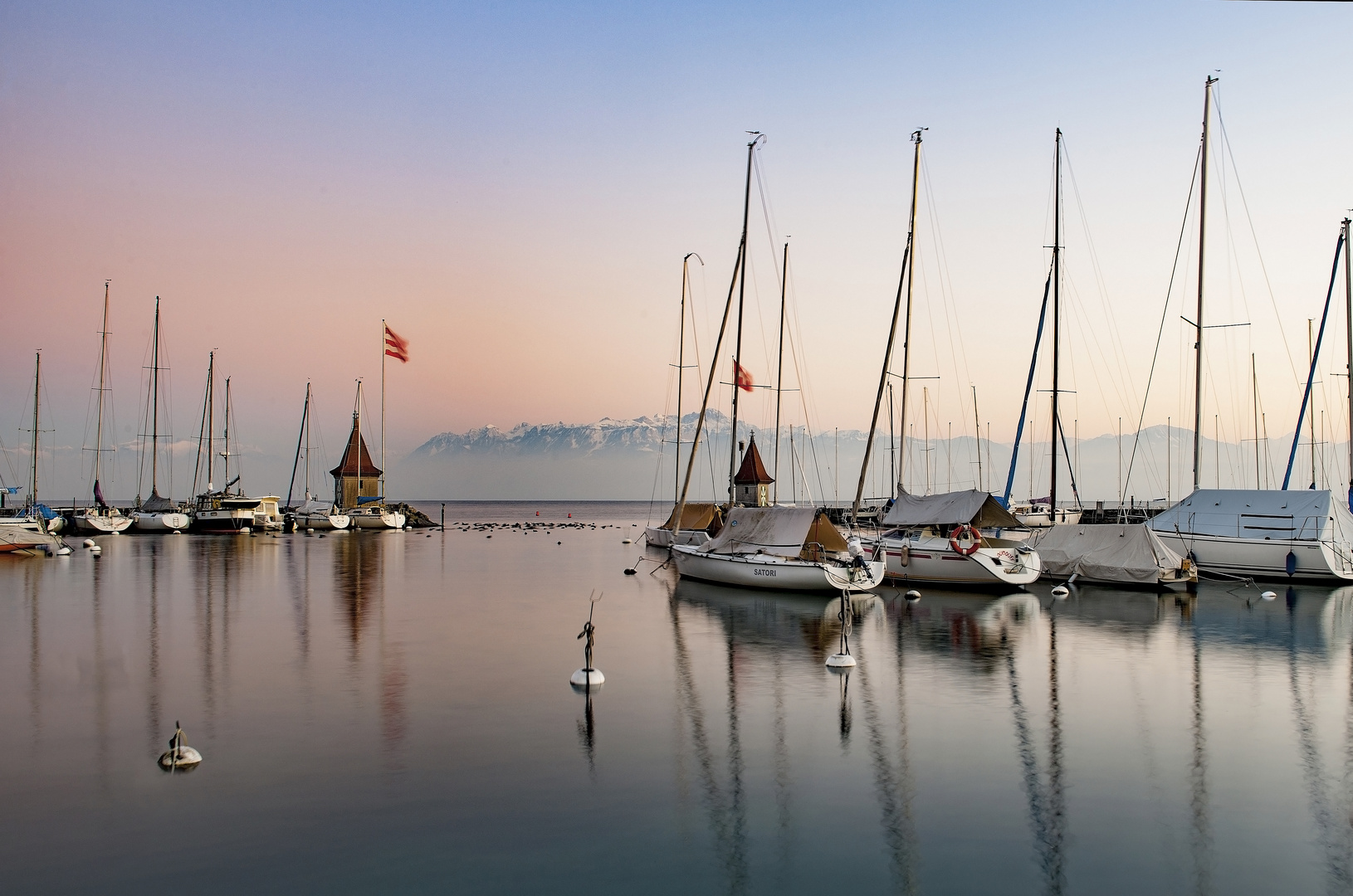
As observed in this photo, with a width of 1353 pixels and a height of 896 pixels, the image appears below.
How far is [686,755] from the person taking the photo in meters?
15.8

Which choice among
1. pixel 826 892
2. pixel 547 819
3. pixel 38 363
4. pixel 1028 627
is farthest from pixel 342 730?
pixel 38 363

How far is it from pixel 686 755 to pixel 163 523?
90783mm

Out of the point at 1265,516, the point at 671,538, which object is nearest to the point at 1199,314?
the point at 1265,516

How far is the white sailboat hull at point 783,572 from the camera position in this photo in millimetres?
35125

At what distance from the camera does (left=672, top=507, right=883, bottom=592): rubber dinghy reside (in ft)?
116

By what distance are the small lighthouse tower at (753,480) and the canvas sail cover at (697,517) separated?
1858 centimetres

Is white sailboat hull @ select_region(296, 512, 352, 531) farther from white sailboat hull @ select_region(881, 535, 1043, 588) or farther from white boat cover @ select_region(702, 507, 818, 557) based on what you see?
white sailboat hull @ select_region(881, 535, 1043, 588)

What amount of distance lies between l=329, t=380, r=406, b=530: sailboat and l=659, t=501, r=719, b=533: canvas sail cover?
4930cm

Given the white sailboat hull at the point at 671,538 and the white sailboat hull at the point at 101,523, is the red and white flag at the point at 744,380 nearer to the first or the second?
the white sailboat hull at the point at 671,538

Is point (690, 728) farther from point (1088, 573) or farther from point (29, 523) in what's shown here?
point (29, 523)

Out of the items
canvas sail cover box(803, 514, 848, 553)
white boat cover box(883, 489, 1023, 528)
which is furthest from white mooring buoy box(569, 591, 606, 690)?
white boat cover box(883, 489, 1023, 528)

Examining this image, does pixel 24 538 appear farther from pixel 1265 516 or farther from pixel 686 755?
pixel 1265 516

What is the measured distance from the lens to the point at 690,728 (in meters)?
17.6

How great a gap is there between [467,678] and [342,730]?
17.2ft
